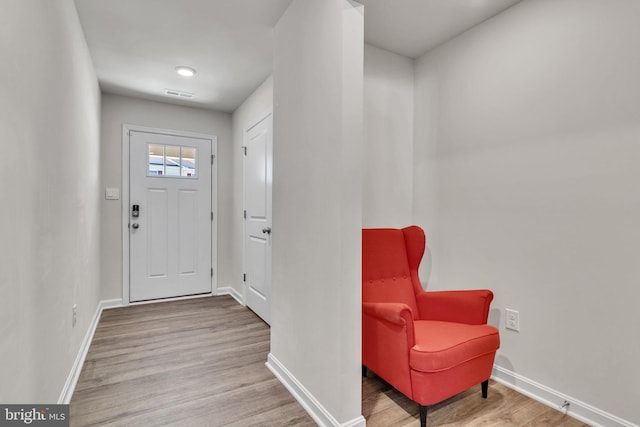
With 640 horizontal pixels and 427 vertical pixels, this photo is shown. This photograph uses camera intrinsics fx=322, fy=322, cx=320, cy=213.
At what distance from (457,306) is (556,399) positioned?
69 centimetres

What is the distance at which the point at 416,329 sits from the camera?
1874 mm

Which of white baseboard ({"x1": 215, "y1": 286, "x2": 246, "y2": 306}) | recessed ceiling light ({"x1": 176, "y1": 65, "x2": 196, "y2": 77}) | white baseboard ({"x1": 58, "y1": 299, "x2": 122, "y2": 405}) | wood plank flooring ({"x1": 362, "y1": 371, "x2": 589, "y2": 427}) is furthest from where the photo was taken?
white baseboard ({"x1": 215, "y1": 286, "x2": 246, "y2": 306})

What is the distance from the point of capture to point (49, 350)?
151cm

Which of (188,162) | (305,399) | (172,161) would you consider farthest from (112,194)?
(305,399)

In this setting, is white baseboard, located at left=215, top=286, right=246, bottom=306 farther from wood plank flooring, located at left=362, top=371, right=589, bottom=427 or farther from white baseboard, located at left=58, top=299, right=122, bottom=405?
wood plank flooring, located at left=362, top=371, right=589, bottom=427

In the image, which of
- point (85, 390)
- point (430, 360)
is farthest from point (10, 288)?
point (430, 360)

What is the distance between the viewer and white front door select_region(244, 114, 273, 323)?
3047 mm

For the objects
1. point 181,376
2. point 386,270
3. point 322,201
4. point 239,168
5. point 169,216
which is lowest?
point 181,376

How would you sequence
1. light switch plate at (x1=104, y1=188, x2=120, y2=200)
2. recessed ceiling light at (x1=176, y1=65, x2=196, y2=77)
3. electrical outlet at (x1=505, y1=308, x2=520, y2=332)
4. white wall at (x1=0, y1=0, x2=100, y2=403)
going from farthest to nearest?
light switch plate at (x1=104, y1=188, x2=120, y2=200) < recessed ceiling light at (x1=176, y1=65, x2=196, y2=77) < electrical outlet at (x1=505, y1=308, x2=520, y2=332) < white wall at (x1=0, y1=0, x2=100, y2=403)

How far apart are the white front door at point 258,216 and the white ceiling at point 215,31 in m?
0.61

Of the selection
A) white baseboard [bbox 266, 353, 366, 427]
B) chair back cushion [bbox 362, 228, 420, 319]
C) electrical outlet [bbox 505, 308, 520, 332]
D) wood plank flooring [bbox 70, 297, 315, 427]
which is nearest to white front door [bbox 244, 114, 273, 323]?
wood plank flooring [bbox 70, 297, 315, 427]

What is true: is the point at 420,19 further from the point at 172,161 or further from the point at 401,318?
the point at 172,161

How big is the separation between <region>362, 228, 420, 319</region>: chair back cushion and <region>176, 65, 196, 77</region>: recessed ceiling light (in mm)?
2194

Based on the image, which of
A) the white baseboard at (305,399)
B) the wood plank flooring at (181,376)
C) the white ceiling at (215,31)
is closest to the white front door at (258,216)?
the wood plank flooring at (181,376)
